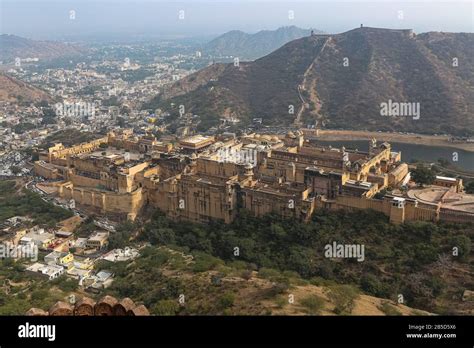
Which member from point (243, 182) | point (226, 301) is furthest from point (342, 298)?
point (243, 182)

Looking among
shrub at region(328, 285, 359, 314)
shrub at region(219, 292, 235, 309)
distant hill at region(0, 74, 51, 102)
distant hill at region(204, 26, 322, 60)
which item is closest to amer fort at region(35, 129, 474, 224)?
shrub at region(328, 285, 359, 314)

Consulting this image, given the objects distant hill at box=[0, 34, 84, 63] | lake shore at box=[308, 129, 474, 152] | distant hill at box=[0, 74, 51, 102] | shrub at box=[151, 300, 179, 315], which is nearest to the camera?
shrub at box=[151, 300, 179, 315]

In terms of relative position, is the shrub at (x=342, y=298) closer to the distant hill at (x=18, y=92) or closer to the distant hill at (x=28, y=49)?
the distant hill at (x=18, y=92)
